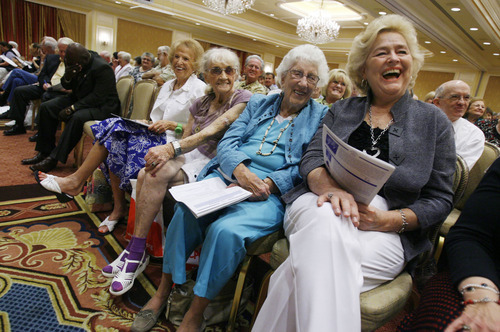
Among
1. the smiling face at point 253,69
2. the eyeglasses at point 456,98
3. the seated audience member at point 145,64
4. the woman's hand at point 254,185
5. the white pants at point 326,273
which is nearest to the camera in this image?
the white pants at point 326,273

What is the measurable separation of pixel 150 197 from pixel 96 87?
2030mm

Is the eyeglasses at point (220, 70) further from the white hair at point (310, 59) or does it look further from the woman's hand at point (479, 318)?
the woman's hand at point (479, 318)

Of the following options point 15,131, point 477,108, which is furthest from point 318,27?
point 15,131

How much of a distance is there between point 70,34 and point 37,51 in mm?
2575

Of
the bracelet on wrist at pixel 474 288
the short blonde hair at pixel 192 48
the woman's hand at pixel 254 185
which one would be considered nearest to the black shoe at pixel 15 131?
the short blonde hair at pixel 192 48

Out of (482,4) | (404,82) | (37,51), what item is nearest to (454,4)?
(482,4)

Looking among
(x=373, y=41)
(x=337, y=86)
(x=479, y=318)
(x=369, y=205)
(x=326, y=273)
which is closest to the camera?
(x=479, y=318)

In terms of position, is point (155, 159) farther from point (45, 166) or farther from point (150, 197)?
point (45, 166)

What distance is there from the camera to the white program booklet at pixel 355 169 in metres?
0.88

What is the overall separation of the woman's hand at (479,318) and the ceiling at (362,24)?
24.2 ft

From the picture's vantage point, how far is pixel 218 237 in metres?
1.17

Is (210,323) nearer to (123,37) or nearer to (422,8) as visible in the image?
(422,8)

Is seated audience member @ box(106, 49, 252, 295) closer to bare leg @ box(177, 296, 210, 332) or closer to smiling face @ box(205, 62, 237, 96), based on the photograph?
smiling face @ box(205, 62, 237, 96)

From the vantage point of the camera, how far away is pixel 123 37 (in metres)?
10.6
